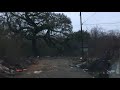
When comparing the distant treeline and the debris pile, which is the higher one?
the distant treeline

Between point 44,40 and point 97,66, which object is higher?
point 44,40

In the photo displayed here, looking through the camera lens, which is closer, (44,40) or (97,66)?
(97,66)

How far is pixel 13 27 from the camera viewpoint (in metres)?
21.2

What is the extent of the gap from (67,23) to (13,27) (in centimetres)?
994

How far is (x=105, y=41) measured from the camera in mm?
16844

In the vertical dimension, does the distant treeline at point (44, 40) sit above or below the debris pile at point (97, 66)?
above

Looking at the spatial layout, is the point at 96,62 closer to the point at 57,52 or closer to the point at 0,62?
the point at 57,52
